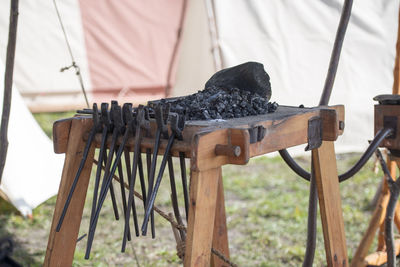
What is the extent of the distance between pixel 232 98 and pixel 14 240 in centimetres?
198

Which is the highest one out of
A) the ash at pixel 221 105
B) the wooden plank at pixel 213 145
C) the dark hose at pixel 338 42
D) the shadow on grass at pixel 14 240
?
Result: the dark hose at pixel 338 42

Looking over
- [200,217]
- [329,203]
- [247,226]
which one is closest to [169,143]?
[200,217]

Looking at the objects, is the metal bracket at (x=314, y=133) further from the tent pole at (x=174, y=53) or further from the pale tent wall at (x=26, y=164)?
the tent pole at (x=174, y=53)

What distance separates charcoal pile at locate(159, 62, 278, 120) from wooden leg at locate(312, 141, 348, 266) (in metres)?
0.23

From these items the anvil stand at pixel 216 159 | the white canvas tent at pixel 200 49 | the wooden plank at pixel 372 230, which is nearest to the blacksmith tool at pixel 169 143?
the anvil stand at pixel 216 159

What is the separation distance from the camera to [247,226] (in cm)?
315

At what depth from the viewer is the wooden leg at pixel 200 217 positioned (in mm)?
1224

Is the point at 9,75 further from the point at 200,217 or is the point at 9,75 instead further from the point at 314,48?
the point at 314,48

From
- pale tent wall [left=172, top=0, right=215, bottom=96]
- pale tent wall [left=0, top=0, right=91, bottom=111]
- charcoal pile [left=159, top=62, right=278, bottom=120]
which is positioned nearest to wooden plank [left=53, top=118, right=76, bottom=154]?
charcoal pile [left=159, top=62, right=278, bottom=120]

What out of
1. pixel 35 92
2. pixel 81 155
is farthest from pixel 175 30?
pixel 81 155

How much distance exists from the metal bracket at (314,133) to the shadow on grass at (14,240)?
1.39 meters

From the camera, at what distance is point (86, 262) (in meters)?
2.68

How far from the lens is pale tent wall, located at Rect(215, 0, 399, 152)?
3340 mm

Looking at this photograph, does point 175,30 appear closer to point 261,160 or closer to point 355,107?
point 261,160
